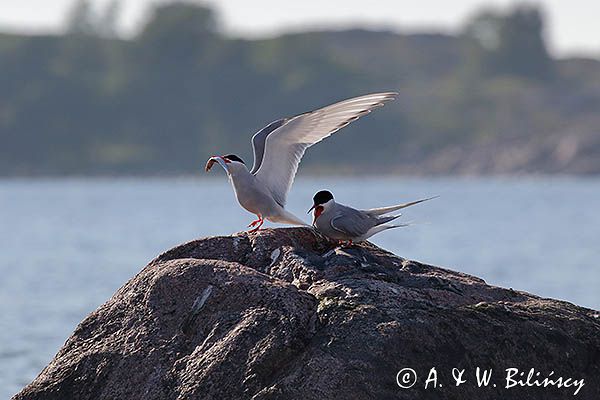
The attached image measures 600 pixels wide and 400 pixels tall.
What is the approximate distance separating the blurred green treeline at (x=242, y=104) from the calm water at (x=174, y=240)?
1937cm

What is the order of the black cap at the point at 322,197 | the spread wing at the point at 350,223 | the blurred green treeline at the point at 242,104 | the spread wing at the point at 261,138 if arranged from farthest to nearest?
the blurred green treeline at the point at 242,104 → the spread wing at the point at 261,138 → the black cap at the point at 322,197 → the spread wing at the point at 350,223

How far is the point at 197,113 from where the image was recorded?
126062 mm

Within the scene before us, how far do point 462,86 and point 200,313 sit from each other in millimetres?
135218

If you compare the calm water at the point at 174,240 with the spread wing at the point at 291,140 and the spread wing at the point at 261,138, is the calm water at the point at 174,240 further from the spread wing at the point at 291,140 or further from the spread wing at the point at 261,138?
the spread wing at the point at 261,138

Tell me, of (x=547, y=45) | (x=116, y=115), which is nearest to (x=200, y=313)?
(x=116, y=115)

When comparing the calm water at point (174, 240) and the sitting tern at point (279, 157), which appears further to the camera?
the calm water at point (174, 240)

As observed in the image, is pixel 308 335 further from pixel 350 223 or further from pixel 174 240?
pixel 174 240

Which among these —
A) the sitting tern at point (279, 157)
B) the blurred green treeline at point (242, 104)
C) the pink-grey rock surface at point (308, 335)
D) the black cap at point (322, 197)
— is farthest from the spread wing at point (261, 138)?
the blurred green treeline at point (242, 104)

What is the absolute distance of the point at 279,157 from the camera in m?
9.84

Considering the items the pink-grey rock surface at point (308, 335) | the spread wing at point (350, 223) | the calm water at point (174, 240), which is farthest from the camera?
the calm water at point (174, 240)

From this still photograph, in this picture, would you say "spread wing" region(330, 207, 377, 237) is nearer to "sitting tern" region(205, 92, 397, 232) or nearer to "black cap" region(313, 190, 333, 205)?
"black cap" region(313, 190, 333, 205)

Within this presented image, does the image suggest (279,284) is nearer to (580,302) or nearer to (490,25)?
(580,302)

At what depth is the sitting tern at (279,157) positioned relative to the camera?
30.8 ft

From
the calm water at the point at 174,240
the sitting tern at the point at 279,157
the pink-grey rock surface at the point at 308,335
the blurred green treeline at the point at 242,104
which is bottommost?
the pink-grey rock surface at the point at 308,335
